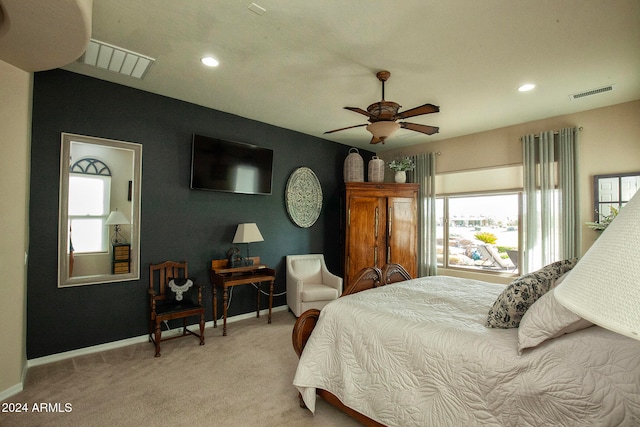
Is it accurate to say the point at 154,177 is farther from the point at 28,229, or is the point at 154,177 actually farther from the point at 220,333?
the point at 220,333

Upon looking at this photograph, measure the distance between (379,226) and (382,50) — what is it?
9.65 ft

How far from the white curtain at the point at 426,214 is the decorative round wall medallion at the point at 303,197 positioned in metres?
1.75

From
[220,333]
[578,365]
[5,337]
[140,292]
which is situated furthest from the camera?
[220,333]

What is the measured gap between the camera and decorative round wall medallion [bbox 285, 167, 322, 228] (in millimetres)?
4738

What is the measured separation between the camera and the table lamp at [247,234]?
3.89 metres

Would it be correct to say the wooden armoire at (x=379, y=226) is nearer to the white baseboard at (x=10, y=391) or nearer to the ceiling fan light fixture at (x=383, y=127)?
the ceiling fan light fixture at (x=383, y=127)

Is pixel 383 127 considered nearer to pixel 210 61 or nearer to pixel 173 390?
pixel 210 61

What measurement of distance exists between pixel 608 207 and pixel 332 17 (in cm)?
378

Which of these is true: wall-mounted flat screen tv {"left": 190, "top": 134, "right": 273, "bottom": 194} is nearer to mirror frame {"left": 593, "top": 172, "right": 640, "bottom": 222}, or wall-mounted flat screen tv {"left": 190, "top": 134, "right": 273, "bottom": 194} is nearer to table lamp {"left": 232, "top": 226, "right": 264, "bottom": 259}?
table lamp {"left": 232, "top": 226, "right": 264, "bottom": 259}

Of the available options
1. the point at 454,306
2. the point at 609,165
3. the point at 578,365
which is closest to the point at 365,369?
the point at 454,306

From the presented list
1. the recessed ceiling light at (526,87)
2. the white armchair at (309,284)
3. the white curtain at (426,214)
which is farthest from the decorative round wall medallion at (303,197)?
the recessed ceiling light at (526,87)

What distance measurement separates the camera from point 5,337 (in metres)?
2.28

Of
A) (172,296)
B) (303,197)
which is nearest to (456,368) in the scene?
(172,296)

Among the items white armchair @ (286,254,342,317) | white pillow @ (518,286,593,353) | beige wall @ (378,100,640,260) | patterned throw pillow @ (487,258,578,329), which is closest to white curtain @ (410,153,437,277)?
beige wall @ (378,100,640,260)
